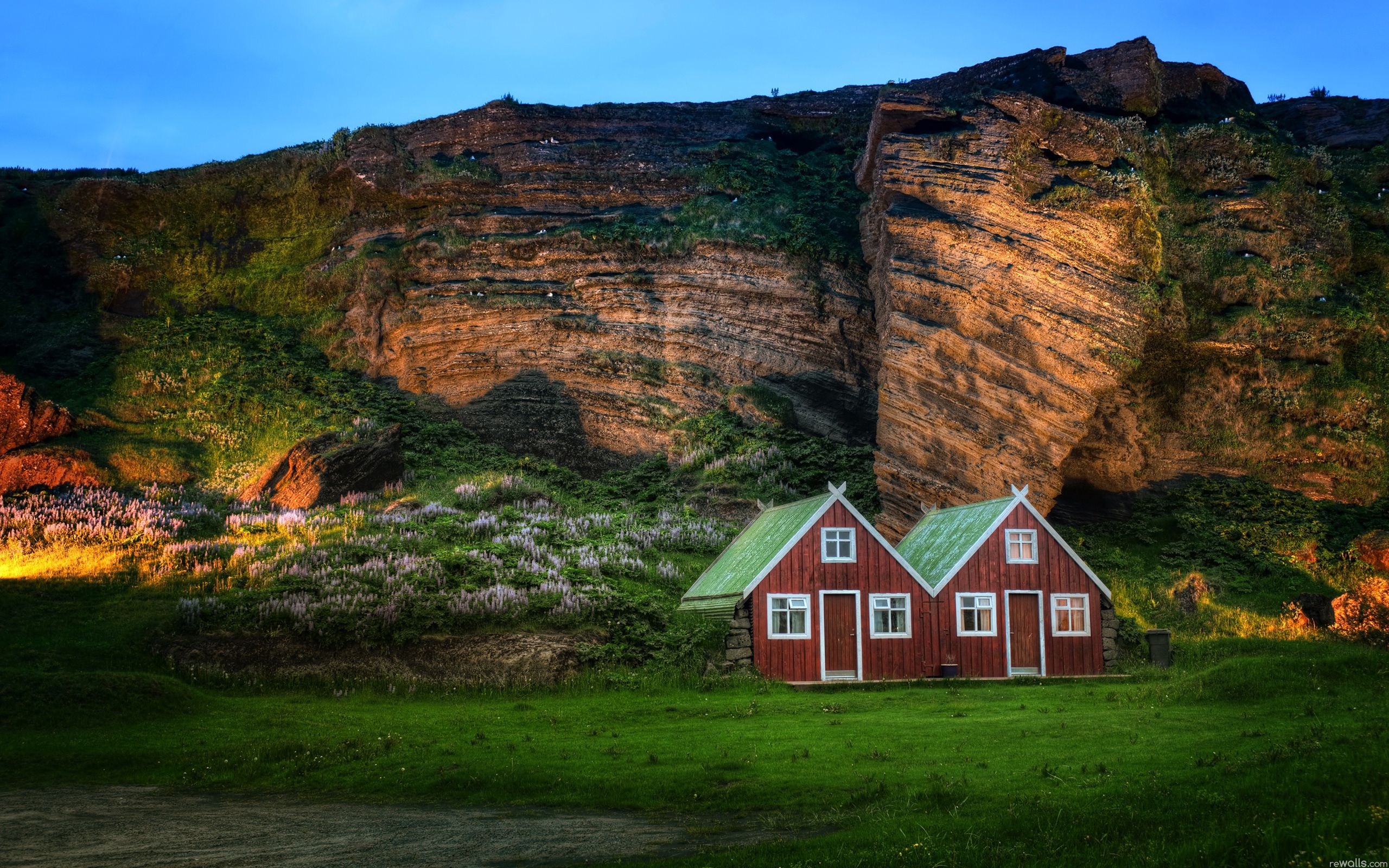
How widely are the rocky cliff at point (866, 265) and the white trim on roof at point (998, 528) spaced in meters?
8.03

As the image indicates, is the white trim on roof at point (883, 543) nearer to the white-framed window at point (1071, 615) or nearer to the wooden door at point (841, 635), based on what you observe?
the wooden door at point (841, 635)

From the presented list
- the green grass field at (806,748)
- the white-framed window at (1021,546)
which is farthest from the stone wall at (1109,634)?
the green grass field at (806,748)

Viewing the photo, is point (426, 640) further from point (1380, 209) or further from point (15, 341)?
point (1380, 209)

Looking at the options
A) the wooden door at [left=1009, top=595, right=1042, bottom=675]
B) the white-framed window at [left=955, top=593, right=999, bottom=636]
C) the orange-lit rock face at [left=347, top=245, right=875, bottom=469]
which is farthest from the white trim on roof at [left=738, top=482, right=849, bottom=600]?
the orange-lit rock face at [left=347, top=245, right=875, bottom=469]

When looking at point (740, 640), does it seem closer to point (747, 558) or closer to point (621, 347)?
point (747, 558)

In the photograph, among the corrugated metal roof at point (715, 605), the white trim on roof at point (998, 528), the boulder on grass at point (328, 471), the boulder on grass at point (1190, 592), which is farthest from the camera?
the boulder on grass at point (328, 471)

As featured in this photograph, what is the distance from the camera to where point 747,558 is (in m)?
31.1

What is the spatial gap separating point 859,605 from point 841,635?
38.9 inches

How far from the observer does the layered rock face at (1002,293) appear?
1549 inches

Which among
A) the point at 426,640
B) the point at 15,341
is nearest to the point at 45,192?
the point at 15,341

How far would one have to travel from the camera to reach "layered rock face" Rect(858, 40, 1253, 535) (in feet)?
129

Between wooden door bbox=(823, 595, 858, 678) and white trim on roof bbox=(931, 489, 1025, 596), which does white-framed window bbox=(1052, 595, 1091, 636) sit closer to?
white trim on roof bbox=(931, 489, 1025, 596)

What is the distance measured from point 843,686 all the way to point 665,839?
50.9 ft

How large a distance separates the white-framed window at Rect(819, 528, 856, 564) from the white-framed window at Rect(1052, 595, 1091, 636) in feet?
21.8
